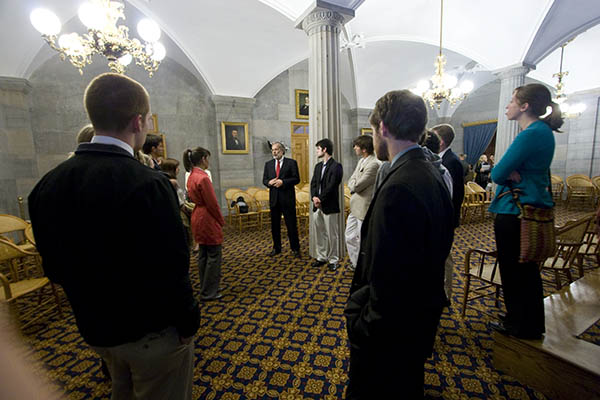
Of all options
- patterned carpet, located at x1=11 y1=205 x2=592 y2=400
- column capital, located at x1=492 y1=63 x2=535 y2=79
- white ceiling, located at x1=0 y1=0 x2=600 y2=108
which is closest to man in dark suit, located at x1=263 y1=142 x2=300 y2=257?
patterned carpet, located at x1=11 y1=205 x2=592 y2=400

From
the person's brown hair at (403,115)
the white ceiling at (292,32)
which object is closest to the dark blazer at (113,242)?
the person's brown hair at (403,115)

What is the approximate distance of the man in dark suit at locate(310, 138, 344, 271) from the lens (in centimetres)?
406

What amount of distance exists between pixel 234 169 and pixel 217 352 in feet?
22.4

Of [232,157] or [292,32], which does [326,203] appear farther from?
[232,157]

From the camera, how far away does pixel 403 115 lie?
1.26 metres

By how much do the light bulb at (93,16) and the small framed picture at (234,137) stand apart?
16.0 feet

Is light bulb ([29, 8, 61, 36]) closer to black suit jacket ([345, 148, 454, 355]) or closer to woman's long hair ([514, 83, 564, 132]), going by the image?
black suit jacket ([345, 148, 454, 355])

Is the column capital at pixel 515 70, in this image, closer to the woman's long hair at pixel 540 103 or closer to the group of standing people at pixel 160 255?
the woman's long hair at pixel 540 103

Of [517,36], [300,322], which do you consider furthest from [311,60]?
[517,36]

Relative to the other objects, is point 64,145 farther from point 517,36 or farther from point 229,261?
point 517,36

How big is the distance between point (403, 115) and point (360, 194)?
94.5 inches

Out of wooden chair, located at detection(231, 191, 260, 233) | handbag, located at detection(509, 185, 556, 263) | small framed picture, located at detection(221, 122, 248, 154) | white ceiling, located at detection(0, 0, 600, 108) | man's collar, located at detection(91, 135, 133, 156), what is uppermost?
white ceiling, located at detection(0, 0, 600, 108)

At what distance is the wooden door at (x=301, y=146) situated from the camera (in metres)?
9.81

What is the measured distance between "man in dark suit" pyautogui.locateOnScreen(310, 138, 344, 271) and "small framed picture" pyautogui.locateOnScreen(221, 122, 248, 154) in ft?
16.3
